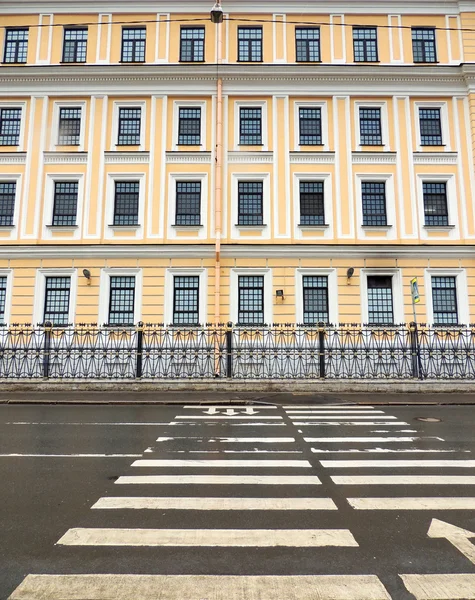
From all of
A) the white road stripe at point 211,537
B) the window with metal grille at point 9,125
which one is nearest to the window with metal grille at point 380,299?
the white road stripe at point 211,537

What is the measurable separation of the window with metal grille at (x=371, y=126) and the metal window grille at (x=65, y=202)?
14745 mm

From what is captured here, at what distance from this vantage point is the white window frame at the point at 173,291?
19.4 m

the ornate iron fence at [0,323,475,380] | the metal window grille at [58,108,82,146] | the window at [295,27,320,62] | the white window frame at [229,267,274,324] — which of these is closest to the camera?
the ornate iron fence at [0,323,475,380]

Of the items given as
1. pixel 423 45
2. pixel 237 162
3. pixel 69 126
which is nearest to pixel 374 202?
pixel 237 162

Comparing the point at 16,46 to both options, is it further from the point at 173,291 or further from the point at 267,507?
the point at 267,507

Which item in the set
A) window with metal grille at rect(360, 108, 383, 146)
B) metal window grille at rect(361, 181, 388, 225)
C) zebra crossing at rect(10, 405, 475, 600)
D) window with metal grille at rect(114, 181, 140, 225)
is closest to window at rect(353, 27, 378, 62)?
window with metal grille at rect(360, 108, 383, 146)

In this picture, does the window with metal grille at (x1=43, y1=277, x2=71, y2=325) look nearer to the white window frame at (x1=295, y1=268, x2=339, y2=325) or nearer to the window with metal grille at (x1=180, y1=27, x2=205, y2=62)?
the white window frame at (x1=295, y1=268, x2=339, y2=325)

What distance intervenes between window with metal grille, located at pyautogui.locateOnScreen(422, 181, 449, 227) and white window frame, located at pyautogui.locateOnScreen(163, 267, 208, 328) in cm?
1127

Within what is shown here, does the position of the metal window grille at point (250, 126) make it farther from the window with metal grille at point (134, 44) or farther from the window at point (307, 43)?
the window with metal grille at point (134, 44)

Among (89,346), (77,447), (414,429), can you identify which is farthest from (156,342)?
(414,429)

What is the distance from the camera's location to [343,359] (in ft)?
50.5

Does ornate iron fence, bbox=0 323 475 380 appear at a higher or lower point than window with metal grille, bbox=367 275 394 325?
lower

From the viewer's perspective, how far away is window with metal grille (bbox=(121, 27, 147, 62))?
21578mm

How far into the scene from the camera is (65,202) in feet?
67.8
